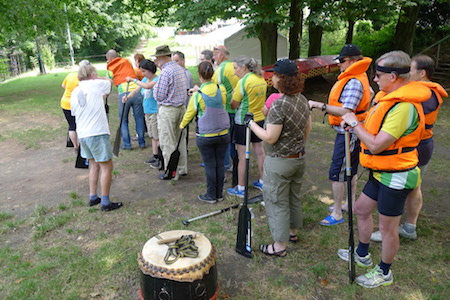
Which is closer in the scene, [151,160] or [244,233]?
[244,233]

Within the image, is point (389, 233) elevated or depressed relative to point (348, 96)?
depressed

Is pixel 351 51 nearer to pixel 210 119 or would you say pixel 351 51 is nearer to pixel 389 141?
pixel 389 141

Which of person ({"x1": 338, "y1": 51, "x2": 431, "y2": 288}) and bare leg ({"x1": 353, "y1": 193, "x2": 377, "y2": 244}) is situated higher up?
person ({"x1": 338, "y1": 51, "x2": 431, "y2": 288})

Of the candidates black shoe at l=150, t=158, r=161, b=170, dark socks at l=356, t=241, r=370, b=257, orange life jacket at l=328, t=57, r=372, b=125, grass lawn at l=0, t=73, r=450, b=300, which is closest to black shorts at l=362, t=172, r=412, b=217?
dark socks at l=356, t=241, r=370, b=257

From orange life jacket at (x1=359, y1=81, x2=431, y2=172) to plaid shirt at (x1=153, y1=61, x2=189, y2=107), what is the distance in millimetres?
3163

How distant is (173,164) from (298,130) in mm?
2668

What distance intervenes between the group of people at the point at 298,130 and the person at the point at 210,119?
0.01 m

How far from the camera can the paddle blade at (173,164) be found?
5367 mm

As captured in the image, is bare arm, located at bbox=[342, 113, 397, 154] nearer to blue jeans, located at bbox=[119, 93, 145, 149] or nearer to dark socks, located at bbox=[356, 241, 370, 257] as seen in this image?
dark socks, located at bbox=[356, 241, 370, 257]

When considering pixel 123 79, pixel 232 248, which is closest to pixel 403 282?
pixel 232 248

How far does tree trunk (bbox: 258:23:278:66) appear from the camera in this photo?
11.1 meters

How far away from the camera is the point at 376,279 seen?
3082 mm

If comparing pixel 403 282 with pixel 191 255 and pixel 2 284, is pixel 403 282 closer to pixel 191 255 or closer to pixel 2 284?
pixel 191 255

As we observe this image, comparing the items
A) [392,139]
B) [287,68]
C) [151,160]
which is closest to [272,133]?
[287,68]
